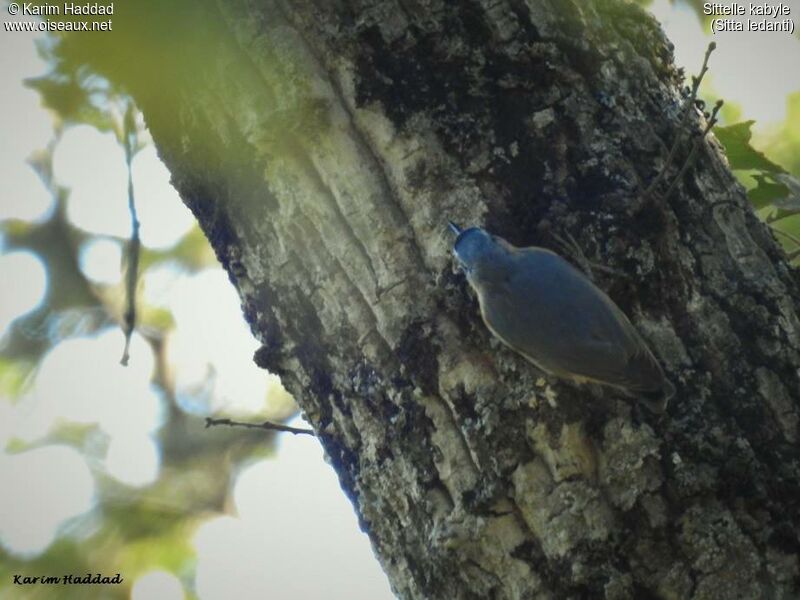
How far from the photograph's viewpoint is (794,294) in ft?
6.05

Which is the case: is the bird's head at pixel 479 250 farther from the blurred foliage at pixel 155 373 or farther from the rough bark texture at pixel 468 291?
the blurred foliage at pixel 155 373

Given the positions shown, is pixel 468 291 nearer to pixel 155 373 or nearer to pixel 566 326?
pixel 566 326

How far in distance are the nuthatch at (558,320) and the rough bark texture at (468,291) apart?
0.12 ft

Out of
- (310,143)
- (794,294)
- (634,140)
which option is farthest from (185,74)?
(794,294)

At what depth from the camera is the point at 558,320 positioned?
2.05 meters

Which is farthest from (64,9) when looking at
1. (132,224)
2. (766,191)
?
(766,191)

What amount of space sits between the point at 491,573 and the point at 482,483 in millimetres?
165

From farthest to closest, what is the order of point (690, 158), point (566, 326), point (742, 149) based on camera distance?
point (742, 149) < point (566, 326) < point (690, 158)

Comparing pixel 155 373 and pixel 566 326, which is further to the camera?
pixel 155 373

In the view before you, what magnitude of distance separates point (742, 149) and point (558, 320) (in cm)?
79

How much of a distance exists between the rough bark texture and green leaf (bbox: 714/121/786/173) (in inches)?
14.1

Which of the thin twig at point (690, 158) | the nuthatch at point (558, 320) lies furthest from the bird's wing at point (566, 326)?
the thin twig at point (690, 158)

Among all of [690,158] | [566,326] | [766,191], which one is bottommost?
[566,326]

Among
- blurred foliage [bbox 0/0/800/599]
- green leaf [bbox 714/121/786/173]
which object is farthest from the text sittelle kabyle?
green leaf [bbox 714/121/786/173]
